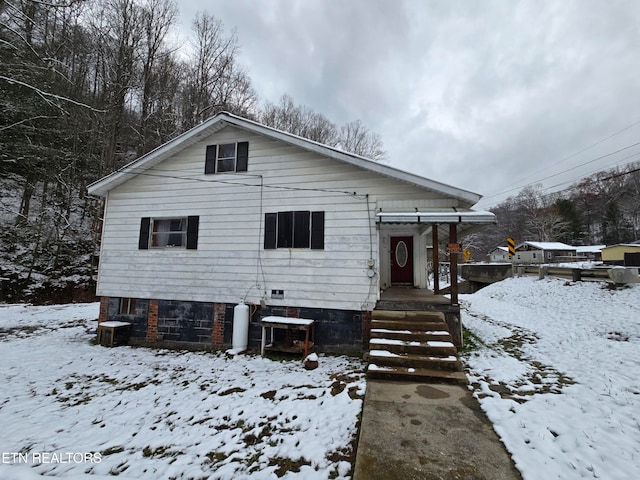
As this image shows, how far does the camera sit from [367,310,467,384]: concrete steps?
187 inches

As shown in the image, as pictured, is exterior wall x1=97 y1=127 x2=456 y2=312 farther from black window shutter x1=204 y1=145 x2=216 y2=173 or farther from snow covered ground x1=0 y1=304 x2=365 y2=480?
snow covered ground x1=0 y1=304 x2=365 y2=480

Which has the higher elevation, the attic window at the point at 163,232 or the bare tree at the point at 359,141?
the bare tree at the point at 359,141

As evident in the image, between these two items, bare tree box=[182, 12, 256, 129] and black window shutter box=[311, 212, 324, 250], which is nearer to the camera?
black window shutter box=[311, 212, 324, 250]

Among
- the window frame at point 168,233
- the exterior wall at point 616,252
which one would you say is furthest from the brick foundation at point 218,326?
the exterior wall at point 616,252

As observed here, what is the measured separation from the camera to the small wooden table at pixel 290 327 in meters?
6.35

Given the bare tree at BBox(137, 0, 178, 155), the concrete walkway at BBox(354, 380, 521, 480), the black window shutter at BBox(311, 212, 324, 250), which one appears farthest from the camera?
the bare tree at BBox(137, 0, 178, 155)

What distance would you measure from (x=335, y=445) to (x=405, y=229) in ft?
23.9

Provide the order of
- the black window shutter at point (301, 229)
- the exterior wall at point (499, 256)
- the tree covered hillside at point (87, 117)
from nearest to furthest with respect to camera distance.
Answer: the black window shutter at point (301, 229), the tree covered hillside at point (87, 117), the exterior wall at point (499, 256)

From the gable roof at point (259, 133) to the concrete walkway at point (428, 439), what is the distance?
4.28 m

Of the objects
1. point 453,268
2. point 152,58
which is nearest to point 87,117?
point 152,58

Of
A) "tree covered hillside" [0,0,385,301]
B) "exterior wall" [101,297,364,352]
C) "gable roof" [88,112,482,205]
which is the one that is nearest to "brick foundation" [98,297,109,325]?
"exterior wall" [101,297,364,352]

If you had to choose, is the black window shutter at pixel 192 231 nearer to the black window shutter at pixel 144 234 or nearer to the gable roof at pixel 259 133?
the black window shutter at pixel 144 234

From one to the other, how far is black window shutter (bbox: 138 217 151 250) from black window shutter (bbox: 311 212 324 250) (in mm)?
5259

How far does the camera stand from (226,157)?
26.2 feet
